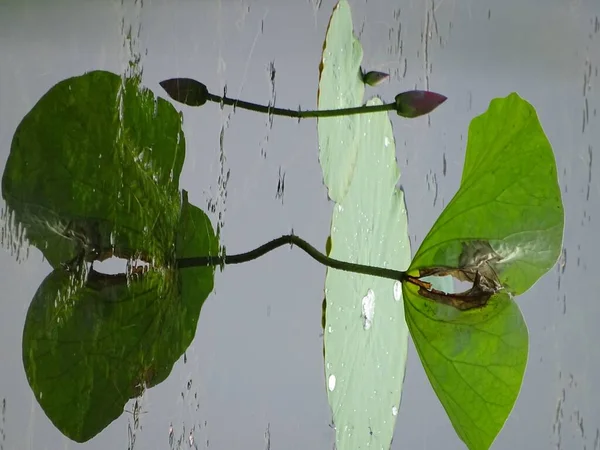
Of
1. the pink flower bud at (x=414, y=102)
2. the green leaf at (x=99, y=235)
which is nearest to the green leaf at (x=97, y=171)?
the green leaf at (x=99, y=235)

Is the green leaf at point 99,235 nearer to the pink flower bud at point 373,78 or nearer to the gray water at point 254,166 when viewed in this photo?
the gray water at point 254,166

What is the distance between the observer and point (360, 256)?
0.75 feet

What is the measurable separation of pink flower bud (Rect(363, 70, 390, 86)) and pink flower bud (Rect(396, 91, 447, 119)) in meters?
0.02

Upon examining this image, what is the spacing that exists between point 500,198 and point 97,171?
0.44 feet

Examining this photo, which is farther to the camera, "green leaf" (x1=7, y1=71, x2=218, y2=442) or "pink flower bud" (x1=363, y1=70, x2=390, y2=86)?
"pink flower bud" (x1=363, y1=70, x2=390, y2=86)

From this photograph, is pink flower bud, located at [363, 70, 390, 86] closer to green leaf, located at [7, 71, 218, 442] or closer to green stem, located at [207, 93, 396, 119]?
green stem, located at [207, 93, 396, 119]

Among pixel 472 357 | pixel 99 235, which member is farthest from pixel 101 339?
pixel 472 357

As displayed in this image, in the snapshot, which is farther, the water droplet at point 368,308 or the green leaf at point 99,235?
the water droplet at point 368,308

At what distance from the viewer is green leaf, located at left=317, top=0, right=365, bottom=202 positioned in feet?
0.68

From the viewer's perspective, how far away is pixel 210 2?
184mm

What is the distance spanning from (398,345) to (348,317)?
0.05m

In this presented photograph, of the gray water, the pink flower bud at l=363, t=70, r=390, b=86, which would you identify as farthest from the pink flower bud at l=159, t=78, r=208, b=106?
the pink flower bud at l=363, t=70, r=390, b=86

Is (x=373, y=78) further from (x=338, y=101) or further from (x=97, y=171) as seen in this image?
(x=97, y=171)

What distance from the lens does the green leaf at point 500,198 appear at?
22cm
